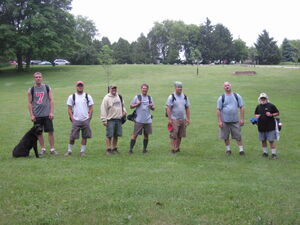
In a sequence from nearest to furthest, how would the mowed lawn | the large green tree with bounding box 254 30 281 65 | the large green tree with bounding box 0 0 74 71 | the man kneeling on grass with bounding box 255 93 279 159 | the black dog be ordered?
the mowed lawn → the black dog → the man kneeling on grass with bounding box 255 93 279 159 → the large green tree with bounding box 0 0 74 71 → the large green tree with bounding box 254 30 281 65

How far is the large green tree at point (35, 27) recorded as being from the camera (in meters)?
45.0

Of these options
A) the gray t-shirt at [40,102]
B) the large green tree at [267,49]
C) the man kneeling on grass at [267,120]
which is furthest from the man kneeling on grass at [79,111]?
the large green tree at [267,49]

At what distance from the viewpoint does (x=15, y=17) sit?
156 ft

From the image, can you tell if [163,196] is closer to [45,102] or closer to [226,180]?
[226,180]

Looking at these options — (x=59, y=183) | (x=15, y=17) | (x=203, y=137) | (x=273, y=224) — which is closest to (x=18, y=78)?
(x=15, y=17)

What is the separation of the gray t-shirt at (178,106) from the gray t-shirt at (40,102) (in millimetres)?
3145

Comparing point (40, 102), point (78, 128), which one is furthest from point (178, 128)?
point (40, 102)

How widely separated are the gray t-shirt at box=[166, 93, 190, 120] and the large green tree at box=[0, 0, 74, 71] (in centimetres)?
3884

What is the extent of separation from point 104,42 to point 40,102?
97.1 meters

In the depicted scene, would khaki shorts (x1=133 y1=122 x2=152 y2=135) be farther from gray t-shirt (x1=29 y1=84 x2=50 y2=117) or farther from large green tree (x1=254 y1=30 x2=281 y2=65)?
large green tree (x1=254 y1=30 x2=281 y2=65)

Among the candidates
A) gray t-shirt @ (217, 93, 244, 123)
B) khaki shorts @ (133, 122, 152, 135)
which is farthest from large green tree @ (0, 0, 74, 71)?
gray t-shirt @ (217, 93, 244, 123)

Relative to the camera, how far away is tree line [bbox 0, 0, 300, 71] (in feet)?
150

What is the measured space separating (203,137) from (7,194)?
8.00 meters

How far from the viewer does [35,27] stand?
1813 inches
